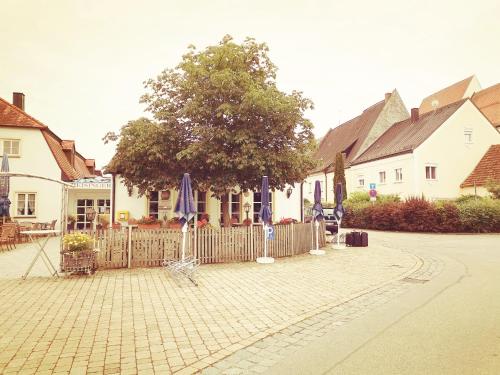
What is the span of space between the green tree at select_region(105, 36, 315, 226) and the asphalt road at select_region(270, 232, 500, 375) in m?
7.18

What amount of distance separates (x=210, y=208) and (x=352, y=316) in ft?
46.0

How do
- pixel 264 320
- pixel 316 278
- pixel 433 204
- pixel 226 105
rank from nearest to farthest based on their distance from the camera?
pixel 264 320 < pixel 316 278 < pixel 226 105 < pixel 433 204

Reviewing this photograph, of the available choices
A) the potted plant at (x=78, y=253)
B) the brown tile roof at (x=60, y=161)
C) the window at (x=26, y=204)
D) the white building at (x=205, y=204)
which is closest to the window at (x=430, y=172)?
the white building at (x=205, y=204)

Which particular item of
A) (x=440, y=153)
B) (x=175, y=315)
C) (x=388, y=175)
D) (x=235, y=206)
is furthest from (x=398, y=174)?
(x=175, y=315)

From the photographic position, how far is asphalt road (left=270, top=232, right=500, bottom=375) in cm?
416

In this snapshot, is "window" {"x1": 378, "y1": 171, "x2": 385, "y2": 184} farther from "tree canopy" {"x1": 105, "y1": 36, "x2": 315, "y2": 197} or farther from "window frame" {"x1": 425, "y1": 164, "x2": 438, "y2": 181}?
"tree canopy" {"x1": 105, "y1": 36, "x2": 315, "y2": 197}

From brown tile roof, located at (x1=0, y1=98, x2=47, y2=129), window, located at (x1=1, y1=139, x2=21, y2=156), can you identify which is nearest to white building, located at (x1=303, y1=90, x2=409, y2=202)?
brown tile roof, located at (x1=0, y1=98, x2=47, y2=129)

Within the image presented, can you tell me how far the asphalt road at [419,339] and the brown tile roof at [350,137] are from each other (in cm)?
3129

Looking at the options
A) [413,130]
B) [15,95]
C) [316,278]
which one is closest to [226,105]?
[316,278]

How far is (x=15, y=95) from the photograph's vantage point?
27.6 meters

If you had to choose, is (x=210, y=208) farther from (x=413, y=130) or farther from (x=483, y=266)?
(x=413, y=130)

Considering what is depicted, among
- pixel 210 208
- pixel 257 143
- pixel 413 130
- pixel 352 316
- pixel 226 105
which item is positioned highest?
pixel 413 130

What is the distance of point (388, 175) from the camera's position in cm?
3281

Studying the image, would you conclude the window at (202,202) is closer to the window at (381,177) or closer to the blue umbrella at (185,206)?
the blue umbrella at (185,206)
